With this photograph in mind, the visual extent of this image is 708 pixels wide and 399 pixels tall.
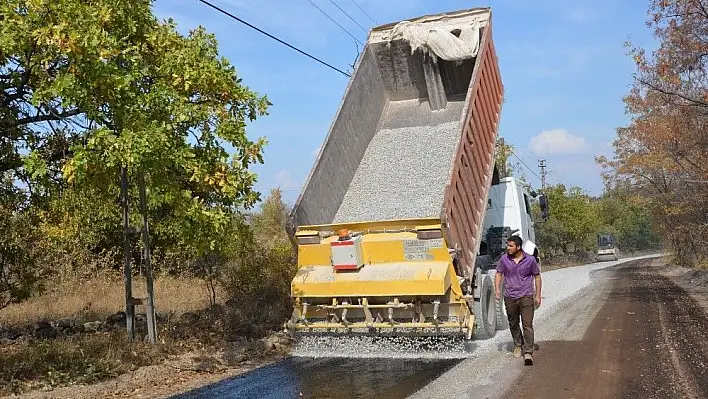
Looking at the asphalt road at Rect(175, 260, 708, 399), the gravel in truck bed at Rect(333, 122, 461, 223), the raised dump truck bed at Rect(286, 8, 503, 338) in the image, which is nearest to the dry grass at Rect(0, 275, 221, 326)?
the gravel in truck bed at Rect(333, 122, 461, 223)

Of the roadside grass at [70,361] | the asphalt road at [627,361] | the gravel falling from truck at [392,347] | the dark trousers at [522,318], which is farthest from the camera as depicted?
the gravel falling from truck at [392,347]

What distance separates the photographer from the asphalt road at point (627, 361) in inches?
219

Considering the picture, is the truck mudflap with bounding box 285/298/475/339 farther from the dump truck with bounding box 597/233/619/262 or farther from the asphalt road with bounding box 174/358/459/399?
the dump truck with bounding box 597/233/619/262

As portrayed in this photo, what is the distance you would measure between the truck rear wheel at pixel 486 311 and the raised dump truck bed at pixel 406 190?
3cm

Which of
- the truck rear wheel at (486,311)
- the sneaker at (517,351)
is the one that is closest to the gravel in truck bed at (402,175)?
the truck rear wheel at (486,311)

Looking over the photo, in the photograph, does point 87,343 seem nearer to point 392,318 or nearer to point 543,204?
point 392,318

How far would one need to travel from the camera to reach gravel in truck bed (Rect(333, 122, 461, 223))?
9086 millimetres

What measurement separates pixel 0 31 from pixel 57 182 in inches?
73.2

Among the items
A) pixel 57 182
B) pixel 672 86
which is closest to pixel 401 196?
pixel 57 182

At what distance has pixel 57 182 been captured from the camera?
684 cm

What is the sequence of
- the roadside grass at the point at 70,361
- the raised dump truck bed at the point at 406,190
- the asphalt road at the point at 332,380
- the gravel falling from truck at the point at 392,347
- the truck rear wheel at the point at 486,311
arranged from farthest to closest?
the truck rear wheel at the point at 486,311, the gravel falling from truck at the point at 392,347, the raised dump truck bed at the point at 406,190, the roadside grass at the point at 70,361, the asphalt road at the point at 332,380

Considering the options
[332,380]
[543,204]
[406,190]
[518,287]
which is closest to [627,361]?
[518,287]

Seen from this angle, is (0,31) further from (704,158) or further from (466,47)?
(704,158)

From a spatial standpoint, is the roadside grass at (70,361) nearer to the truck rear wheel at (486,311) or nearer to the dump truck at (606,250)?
the truck rear wheel at (486,311)
